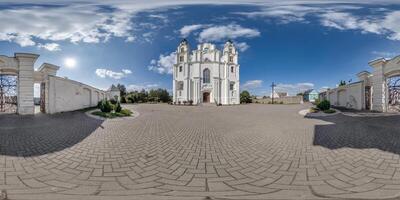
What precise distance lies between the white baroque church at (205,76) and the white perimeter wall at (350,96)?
2028 centimetres

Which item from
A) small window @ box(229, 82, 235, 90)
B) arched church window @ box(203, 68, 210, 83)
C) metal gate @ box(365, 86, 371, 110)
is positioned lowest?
metal gate @ box(365, 86, 371, 110)

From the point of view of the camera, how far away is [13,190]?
129 inches

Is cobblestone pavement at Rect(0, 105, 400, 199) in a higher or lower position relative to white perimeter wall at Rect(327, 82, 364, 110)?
lower

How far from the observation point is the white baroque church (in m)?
39.7

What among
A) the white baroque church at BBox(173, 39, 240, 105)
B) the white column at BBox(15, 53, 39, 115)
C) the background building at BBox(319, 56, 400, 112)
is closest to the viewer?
the white column at BBox(15, 53, 39, 115)

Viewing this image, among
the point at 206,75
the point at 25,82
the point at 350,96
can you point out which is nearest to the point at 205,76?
the point at 206,75

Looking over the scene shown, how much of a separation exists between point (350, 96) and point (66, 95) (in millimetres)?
21959

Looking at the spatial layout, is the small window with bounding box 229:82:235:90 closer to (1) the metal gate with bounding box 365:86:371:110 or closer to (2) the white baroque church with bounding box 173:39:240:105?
(2) the white baroque church with bounding box 173:39:240:105

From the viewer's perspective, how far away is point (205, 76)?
133ft

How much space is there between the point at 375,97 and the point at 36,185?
697 inches

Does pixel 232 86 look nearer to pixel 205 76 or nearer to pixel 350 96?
pixel 205 76

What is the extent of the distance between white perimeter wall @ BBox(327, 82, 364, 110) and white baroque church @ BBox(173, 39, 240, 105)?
20.3 meters

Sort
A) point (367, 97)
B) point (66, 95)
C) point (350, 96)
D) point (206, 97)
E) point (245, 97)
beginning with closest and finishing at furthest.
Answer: point (66, 95)
point (367, 97)
point (350, 96)
point (206, 97)
point (245, 97)

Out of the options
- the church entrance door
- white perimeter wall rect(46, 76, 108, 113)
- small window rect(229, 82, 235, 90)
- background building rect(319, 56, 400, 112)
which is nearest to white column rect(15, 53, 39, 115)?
white perimeter wall rect(46, 76, 108, 113)
